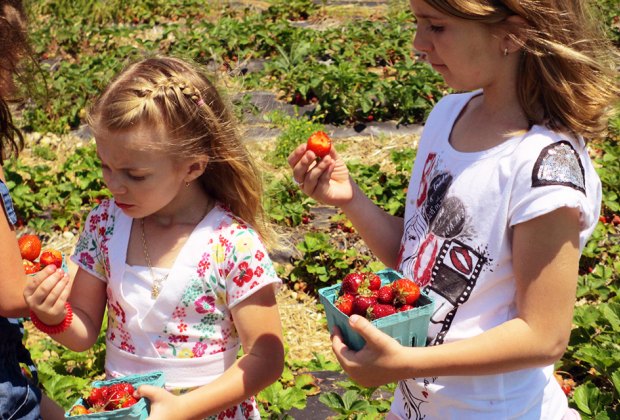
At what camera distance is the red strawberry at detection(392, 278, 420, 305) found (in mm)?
2078

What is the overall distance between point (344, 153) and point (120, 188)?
4251 mm

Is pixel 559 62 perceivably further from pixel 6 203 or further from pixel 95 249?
pixel 6 203

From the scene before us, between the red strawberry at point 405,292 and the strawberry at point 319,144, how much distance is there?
1.74 ft

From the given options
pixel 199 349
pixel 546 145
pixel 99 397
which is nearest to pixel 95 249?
pixel 199 349

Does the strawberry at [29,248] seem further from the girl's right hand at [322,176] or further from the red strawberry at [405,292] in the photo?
the red strawberry at [405,292]

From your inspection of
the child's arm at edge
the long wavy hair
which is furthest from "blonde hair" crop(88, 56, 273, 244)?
the child's arm at edge

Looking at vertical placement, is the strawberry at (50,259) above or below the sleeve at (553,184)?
below

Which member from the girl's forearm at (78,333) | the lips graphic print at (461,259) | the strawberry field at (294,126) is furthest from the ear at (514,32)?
the girl's forearm at (78,333)

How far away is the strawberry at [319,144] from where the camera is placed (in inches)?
95.3

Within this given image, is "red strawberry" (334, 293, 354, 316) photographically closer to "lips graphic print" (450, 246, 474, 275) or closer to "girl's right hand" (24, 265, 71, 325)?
"lips graphic print" (450, 246, 474, 275)

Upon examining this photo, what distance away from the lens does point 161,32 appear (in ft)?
31.7

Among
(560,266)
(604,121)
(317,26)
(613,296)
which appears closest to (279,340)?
(560,266)

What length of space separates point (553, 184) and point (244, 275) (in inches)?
37.0

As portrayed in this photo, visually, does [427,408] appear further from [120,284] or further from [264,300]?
[120,284]
